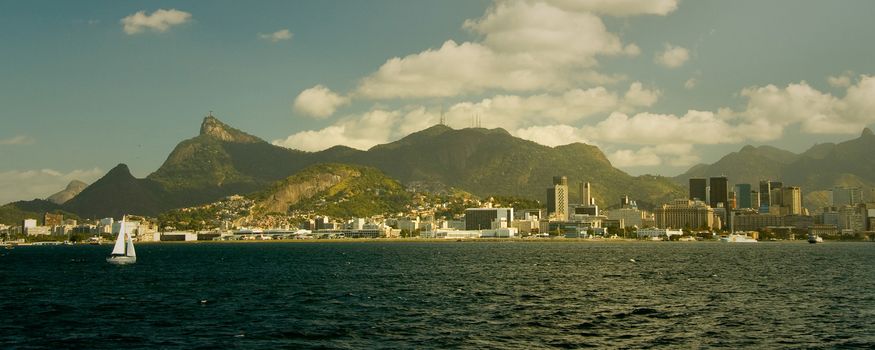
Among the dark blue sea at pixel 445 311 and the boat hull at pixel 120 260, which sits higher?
the boat hull at pixel 120 260

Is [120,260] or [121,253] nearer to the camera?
[120,260]

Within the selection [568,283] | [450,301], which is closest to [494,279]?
[568,283]

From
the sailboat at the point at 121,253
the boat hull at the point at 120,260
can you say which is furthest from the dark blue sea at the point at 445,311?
the sailboat at the point at 121,253

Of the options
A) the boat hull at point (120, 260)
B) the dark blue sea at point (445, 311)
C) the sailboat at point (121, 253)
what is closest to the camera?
the dark blue sea at point (445, 311)

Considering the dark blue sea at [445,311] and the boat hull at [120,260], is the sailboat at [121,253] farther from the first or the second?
the dark blue sea at [445,311]

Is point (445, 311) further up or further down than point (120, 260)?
further down

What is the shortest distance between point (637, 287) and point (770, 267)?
58.4 metres

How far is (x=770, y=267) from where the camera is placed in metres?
142

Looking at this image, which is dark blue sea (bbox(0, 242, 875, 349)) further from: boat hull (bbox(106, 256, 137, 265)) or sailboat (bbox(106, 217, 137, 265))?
sailboat (bbox(106, 217, 137, 265))

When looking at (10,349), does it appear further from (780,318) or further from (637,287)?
(637,287)

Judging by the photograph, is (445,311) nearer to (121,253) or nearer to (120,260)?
(120,260)

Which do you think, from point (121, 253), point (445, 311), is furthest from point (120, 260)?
point (445, 311)

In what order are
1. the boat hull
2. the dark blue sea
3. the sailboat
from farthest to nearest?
1. the sailboat
2. the boat hull
3. the dark blue sea

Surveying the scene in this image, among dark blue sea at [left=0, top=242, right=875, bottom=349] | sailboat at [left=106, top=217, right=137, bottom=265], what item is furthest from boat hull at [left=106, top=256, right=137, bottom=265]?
dark blue sea at [left=0, top=242, right=875, bottom=349]
